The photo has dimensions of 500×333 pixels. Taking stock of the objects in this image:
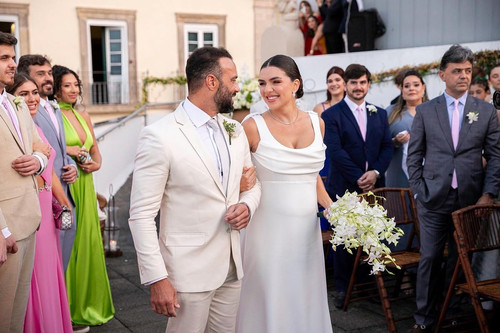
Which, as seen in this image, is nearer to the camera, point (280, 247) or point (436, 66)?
point (280, 247)

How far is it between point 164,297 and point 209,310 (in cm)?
44

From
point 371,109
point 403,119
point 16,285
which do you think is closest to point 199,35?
point 403,119

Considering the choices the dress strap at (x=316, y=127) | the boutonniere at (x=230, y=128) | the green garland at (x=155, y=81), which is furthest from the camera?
the green garland at (x=155, y=81)

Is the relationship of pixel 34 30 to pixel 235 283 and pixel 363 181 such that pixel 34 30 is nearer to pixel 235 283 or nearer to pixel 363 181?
pixel 363 181

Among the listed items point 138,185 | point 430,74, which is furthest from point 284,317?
point 430,74

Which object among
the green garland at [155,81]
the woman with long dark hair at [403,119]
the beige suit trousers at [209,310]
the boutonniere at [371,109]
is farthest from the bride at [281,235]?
the green garland at [155,81]

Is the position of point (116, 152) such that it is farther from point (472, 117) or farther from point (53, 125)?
point (472, 117)

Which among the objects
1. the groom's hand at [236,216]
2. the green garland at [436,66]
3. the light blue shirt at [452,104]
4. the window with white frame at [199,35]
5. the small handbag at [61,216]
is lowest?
the small handbag at [61,216]

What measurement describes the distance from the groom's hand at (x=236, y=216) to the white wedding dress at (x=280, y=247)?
25.9 inches

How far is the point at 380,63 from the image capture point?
991cm

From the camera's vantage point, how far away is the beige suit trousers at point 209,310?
2.92 meters

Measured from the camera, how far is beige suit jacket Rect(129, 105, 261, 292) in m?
2.79

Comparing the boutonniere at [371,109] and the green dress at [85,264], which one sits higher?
the boutonniere at [371,109]

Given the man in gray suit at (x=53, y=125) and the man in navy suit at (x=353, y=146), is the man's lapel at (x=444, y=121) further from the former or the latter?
the man in gray suit at (x=53, y=125)
